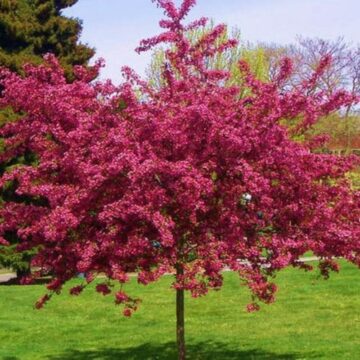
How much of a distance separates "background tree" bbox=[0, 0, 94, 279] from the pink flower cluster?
633 inches

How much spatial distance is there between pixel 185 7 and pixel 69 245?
3.32 m

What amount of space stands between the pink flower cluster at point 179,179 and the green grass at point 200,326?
10.3ft

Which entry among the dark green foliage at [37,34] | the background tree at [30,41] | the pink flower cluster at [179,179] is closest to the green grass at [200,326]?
the pink flower cluster at [179,179]

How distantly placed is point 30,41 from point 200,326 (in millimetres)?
15432

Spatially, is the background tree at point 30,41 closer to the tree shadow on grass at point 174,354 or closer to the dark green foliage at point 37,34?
the dark green foliage at point 37,34

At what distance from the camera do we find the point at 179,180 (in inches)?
307

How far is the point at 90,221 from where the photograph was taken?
832 centimetres

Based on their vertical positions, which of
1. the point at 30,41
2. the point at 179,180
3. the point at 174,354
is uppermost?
the point at 30,41

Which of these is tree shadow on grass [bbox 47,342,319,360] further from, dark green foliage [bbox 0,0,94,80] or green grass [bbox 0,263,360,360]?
dark green foliage [bbox 0,0,94,80]

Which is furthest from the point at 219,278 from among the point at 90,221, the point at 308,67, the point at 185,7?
the point at 308,67

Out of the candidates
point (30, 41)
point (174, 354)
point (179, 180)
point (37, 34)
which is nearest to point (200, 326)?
point (174, 354)

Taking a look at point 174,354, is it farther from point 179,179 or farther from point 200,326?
point 179,179

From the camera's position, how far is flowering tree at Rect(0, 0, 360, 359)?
7.84 metres

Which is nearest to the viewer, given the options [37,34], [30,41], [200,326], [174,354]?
[174,354]
